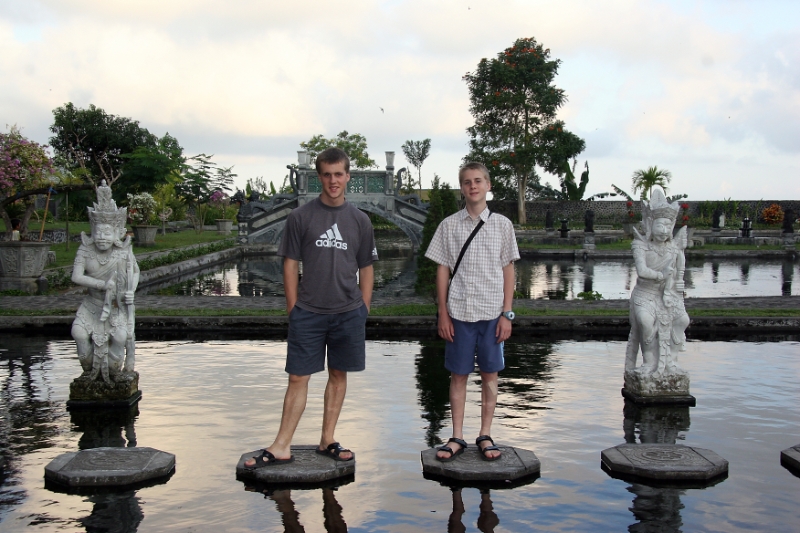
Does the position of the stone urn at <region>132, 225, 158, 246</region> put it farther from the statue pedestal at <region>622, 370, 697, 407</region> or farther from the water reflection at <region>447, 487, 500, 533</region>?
the water reflection at <region>447, 487, 500, 533</region>

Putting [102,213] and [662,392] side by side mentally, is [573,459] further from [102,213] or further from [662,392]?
[102,213]

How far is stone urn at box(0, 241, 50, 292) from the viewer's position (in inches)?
559

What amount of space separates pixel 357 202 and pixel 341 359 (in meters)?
26.1

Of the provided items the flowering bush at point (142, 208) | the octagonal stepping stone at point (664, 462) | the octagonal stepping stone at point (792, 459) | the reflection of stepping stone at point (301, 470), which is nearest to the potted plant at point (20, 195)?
the flowering bush at point (142, 208)

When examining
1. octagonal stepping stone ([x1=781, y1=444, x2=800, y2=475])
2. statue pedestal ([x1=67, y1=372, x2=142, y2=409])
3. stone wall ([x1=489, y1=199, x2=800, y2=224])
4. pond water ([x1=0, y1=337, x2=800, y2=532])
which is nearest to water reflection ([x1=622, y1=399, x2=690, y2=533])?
pond water ([x1=0, y1=337, x2=800, y2=532])

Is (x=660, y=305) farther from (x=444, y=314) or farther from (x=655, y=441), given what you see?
(x=444, y=314)

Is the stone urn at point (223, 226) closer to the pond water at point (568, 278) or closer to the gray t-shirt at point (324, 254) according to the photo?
the pond water at point (568, 278)

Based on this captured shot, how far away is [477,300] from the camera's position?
195 inches

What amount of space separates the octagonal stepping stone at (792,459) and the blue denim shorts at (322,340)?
2.86m

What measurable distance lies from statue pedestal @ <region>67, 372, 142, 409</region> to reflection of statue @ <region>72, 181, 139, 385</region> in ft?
0.14

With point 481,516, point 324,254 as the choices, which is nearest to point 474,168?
point 324,254

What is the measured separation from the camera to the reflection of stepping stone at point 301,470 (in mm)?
4773

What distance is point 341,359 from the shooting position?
16.0ft

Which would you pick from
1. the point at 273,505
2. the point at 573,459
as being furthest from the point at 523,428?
the point at 273,505
